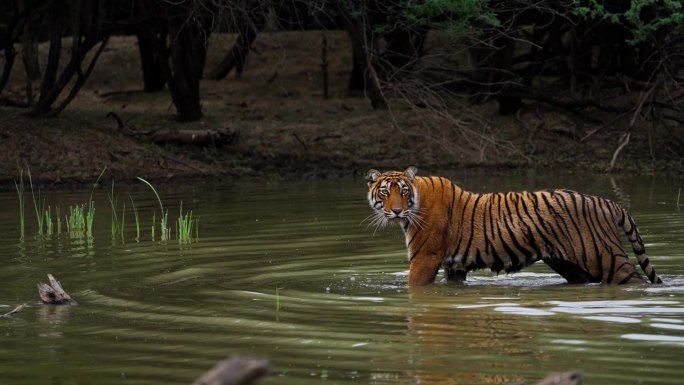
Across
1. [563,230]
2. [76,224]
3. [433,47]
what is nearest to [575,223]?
[563,230]

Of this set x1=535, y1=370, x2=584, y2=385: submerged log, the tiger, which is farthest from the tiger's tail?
x1=535, y1=370, x2=584, y2=385: submerged log

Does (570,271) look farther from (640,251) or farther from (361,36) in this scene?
(361,36)

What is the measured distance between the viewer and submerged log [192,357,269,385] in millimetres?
3510

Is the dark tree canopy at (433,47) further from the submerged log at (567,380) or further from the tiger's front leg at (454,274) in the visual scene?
the submerged log at (567,380)

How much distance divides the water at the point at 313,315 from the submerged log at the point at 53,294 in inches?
5.4

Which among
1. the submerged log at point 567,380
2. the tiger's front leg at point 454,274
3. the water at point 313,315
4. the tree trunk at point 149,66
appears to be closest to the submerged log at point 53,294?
the water at point 313,315

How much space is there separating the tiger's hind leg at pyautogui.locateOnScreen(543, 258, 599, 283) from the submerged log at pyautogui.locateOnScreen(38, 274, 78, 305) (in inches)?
140

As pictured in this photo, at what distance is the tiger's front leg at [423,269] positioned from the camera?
9453 millimetres

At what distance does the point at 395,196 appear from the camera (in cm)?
941

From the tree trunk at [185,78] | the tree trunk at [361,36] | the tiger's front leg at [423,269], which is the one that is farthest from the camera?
the tree trunk at [185,78]

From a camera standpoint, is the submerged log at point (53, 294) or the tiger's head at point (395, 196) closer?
the submerged log at point (53, 294)

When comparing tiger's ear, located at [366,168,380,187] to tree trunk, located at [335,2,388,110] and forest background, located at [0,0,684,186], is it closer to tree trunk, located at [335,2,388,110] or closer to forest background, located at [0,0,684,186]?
forest background, located at [0,0,684,186]

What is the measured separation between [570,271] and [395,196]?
4.81 feet

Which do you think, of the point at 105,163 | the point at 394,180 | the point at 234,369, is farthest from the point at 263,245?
the point at 234,369
